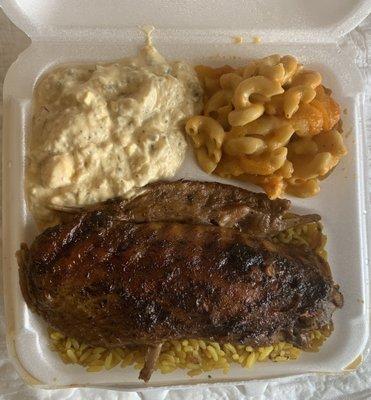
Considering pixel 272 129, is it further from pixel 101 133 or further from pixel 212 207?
pixel 101 133

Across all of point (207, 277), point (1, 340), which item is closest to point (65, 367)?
point (1, 340)

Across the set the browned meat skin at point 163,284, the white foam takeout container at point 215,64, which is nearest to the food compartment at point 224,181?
the white foam takeout container at point 215,64

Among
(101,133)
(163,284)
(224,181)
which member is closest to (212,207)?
(224,181)

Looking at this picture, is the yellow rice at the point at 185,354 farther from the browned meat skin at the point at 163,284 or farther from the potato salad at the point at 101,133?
the potato salad at the point at 101,133

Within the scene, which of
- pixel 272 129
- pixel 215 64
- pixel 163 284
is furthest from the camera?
pixel 215 64

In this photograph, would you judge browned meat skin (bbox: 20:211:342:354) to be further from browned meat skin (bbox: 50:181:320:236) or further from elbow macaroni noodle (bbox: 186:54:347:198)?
elbow macaroni noodle (bbox: 186:54:347:198)

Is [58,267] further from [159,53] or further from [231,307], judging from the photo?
[159,53]
